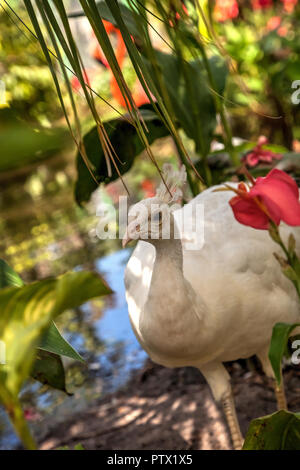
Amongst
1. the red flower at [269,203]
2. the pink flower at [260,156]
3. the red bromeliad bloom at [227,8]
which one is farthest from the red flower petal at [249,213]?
the red bromeliad bloom at [227,8]

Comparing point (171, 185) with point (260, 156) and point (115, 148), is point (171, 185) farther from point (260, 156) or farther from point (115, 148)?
point (260, 156)

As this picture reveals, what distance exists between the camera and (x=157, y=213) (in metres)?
1.19

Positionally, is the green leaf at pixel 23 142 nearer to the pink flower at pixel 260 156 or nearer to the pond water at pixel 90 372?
the pink flower at pixel 260 156

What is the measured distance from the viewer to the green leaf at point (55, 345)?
854 mm

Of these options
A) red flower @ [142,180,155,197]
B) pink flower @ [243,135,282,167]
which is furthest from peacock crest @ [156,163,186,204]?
red flower @ [142,180,155,197]

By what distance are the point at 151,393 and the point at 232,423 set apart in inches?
20.1

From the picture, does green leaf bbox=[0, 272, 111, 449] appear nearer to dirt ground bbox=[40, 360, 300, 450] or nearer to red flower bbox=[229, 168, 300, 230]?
red flower bbox=[229, 168, 300, 230]

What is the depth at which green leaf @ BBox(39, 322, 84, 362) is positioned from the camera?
0.85 metres

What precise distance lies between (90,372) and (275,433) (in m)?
1.39

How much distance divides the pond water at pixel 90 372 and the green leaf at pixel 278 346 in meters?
1.13

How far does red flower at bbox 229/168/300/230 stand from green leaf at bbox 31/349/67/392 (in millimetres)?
522

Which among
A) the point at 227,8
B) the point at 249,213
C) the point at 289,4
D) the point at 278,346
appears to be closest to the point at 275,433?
the point at 278,346

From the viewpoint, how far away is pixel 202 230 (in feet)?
4.81
